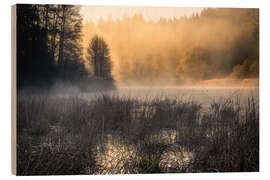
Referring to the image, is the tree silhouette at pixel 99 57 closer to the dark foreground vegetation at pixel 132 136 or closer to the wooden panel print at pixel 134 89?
the wooden panel print at pixel 134 89

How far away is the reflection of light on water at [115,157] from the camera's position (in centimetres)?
345

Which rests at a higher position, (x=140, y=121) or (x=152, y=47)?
(x=152, y=47)

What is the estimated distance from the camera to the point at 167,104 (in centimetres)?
370

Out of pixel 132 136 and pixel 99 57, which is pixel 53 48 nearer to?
pixel 99 57

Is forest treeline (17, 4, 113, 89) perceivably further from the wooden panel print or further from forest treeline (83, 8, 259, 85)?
forest treeline (83, 8, 259, 85)

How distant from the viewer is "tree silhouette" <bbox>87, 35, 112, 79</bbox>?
12.0 ft

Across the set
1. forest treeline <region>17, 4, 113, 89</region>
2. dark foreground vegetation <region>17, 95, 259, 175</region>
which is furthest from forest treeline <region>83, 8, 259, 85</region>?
dark foreground vegetation <region>17, 95, 259, 175</region>

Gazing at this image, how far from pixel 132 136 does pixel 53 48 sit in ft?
5.02

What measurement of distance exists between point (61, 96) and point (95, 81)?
1.55 feet

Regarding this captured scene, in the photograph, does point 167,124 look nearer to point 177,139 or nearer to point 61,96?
point 177,139

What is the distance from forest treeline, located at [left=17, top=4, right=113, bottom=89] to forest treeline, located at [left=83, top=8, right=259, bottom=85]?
0.54ft

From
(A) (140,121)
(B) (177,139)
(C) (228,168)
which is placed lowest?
(C) (228,168)

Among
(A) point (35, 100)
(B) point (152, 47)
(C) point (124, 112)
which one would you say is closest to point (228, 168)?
(C) point (124, 112)

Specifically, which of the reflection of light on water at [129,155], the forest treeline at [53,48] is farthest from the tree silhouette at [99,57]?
the reflection of light on water at [129,155]
